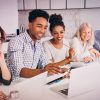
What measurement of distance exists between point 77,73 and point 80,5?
2.12m

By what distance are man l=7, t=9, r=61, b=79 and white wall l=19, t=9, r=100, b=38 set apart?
142 cm

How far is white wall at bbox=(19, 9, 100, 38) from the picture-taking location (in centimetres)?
280

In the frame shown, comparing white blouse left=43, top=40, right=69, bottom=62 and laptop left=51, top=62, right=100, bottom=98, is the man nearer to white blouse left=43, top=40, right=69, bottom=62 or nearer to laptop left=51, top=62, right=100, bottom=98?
laptop left=51, top=62, right=100, bottom=98

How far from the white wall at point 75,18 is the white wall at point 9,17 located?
8 centimetres

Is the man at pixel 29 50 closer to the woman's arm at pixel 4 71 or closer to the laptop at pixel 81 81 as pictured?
the woman's arm at pixel 4 71

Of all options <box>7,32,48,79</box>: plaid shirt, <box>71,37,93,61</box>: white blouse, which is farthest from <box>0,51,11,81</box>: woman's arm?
<box>71,37,93,61</box>: white blouse

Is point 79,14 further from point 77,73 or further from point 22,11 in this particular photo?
point 77,73

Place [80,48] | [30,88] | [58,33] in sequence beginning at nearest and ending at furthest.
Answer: [30,88] < [58,33] < [80,48]

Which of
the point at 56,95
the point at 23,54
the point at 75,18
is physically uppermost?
the point at 75,18

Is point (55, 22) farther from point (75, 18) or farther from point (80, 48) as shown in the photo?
point (75, 18)

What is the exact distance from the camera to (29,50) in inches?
53.2

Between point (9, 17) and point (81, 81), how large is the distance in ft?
7.10

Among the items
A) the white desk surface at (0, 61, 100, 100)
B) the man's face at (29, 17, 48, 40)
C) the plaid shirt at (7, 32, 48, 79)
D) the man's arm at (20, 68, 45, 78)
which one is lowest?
the white desk surface at (0, 61, 100, 100)

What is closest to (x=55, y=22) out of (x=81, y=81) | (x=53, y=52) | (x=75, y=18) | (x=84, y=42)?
(x=53, y=52)
